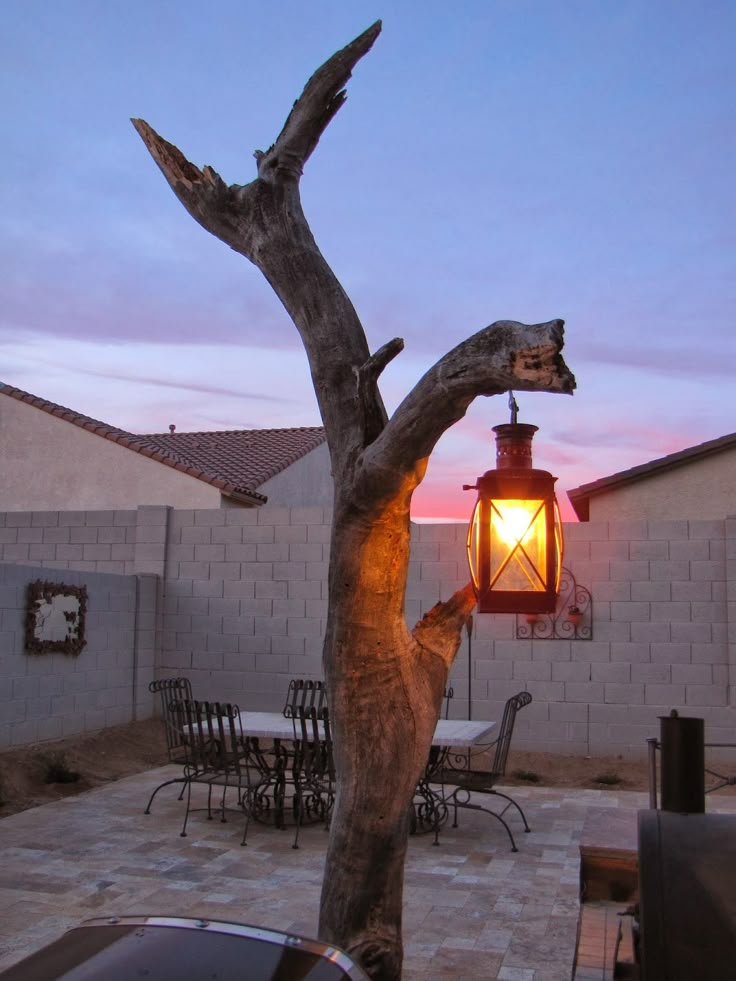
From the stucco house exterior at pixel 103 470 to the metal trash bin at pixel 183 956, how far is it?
12997 millimetres

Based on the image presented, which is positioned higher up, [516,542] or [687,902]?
[516,542]

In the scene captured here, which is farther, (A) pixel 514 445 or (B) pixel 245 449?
(B) pixel 245 449

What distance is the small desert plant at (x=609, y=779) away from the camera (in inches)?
315

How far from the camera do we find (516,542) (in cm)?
253

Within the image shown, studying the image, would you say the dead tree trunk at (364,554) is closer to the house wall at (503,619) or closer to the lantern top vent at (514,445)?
the lantern top vent at (514,445)

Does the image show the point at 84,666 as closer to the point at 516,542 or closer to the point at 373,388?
the point at 516,542

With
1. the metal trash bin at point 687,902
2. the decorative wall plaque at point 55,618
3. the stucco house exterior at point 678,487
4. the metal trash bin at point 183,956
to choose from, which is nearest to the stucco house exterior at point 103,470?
the stucco house exterior at point 678,487

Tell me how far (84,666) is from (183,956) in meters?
7.79

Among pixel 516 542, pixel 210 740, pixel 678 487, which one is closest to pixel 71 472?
pixel 678 487

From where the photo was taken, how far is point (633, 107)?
6766 millimetres

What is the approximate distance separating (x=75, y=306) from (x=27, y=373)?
5.34 meters

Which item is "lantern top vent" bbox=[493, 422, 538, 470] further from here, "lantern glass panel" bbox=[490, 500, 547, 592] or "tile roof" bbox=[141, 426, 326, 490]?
"tile roof" bbox=[141, 426, 326, 490]

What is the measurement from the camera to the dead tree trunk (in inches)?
85.4

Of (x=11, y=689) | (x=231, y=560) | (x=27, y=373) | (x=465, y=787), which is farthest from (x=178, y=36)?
(x=27, y=373)
